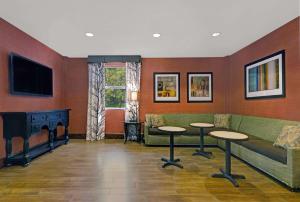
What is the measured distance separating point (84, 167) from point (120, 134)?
2.66 meters

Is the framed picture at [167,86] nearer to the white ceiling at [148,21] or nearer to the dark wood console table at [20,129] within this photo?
the white ceiling at [148,21]

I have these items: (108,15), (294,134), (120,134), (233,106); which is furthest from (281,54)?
(120,134)

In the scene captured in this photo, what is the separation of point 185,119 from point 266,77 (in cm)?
238

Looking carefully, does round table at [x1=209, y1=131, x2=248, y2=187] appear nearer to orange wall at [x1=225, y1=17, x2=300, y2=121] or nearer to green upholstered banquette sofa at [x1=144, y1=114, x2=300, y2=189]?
green upholstered banquette sofa at [x1=144, y1=114, x2=300, y2=189]

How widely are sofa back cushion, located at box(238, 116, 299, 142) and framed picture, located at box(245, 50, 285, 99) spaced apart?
1.77 ft

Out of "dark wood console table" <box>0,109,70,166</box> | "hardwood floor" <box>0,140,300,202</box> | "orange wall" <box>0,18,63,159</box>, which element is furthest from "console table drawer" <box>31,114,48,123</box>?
"hardwood floor" <box>0,140,300,202</box>

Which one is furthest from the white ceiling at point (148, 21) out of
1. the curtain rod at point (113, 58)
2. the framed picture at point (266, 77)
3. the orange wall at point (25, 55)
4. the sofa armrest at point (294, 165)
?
the sofa armrest at point (294, 165)

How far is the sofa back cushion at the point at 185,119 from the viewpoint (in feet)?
18.3

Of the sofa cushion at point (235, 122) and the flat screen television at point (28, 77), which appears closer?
the flat screen television at point (28, 77)

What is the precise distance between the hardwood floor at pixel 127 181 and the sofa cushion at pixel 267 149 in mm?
396

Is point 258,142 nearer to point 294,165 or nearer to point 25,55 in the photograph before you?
point 294,165

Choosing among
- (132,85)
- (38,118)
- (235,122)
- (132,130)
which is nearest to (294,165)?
(235,122)

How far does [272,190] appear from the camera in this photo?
2.59 m

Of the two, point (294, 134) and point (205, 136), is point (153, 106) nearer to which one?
point (205, 136)
